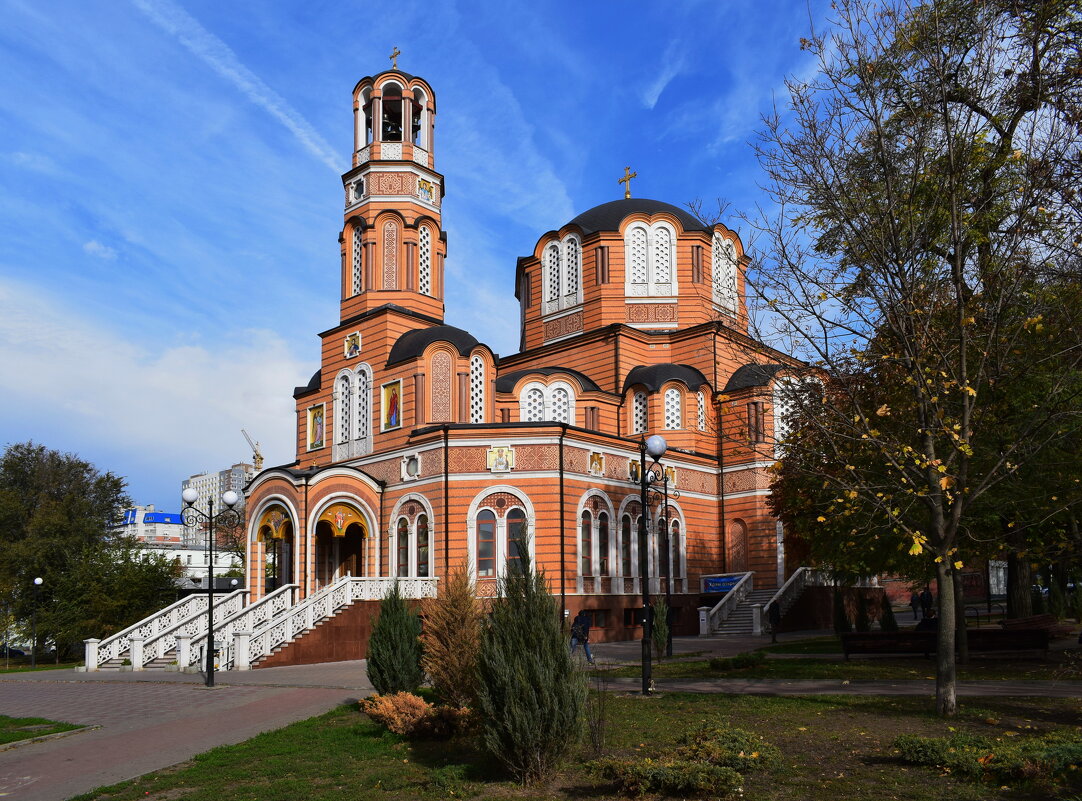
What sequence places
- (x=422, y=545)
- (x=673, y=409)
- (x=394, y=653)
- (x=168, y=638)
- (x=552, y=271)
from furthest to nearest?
(x=552, y=271) → (x=673, y=409) → (x=422, y=545) → (x=168, y=638) → (x=394, y=653)

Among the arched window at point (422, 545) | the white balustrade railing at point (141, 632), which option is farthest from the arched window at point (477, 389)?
the white balustrade railing at point (141, 632)

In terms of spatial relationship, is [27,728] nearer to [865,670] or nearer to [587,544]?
[865,670]

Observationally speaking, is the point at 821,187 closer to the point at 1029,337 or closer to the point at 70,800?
the point at 1029,337

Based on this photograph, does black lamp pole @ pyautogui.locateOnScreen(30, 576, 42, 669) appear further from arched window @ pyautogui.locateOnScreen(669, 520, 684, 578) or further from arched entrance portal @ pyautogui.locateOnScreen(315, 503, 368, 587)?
arched window @ pyautogui.locateOnScreen(669, 520, 684, 578)

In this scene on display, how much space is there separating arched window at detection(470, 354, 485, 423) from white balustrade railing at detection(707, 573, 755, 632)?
979 cm

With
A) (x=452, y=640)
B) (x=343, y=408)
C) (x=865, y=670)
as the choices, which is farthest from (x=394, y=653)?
(x=343, y=408)

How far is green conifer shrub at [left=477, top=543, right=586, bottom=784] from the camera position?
8.60 m

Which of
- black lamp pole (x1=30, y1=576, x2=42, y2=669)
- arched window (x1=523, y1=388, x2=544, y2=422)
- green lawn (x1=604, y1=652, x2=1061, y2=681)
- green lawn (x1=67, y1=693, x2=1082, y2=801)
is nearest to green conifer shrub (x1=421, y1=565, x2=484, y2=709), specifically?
green lawn (x1=67, y1=693, x2=1082, y2=801)

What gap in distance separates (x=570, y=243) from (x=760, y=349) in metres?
25.4

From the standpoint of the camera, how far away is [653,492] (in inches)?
1160

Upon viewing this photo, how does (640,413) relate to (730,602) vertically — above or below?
above

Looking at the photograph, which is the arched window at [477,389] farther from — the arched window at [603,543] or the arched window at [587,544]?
the arched window at [603,543]

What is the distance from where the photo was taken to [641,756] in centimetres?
942

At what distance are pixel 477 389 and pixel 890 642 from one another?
52.4ft
